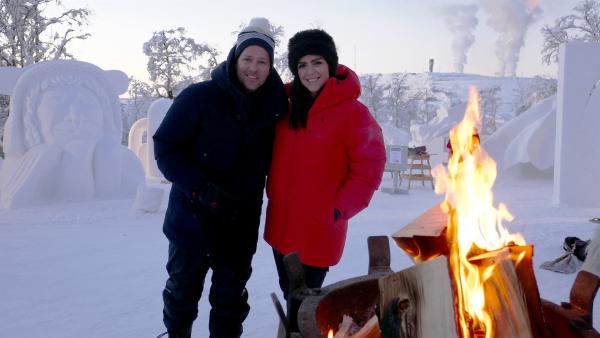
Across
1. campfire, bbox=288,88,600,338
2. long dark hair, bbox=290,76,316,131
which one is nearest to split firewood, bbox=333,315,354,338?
campfire, bbox=288,88,600,338

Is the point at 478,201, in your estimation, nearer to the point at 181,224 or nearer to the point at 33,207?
the point at 181,224

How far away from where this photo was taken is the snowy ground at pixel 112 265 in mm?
3111

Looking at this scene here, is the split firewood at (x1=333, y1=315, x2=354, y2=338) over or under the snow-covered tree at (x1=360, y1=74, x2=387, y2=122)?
under

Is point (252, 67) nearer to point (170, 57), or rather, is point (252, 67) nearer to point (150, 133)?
point (150, 133)

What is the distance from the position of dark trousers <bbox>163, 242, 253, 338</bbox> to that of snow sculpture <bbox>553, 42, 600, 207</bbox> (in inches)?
303

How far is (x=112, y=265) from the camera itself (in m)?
4.50

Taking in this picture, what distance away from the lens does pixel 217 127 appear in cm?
213

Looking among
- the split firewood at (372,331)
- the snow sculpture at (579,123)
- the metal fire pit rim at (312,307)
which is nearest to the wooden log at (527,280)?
the split firewood at (372,331)

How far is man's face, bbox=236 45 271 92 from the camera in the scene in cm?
211

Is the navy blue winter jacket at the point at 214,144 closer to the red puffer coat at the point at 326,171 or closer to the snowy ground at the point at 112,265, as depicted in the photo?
the red puffer coat at the point at 326,171

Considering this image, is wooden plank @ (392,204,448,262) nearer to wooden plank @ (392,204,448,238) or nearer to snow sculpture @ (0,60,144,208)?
wooden plank @ (392,204,448,238)

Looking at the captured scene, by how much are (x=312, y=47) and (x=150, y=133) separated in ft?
41.6

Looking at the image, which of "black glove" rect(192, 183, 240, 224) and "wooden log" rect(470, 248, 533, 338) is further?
"black glove" rect(192, 183, 240, 224)

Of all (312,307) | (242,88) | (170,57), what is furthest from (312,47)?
(170,57)
